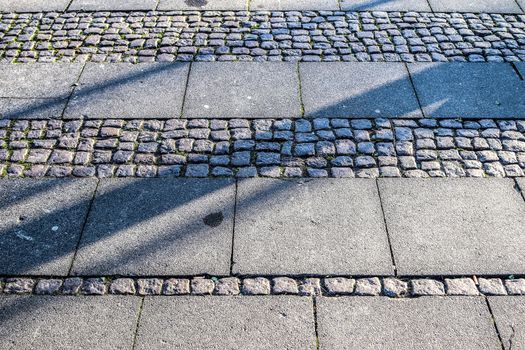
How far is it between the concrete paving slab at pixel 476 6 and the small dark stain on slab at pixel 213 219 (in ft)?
14.4

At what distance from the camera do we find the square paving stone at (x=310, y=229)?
365cm

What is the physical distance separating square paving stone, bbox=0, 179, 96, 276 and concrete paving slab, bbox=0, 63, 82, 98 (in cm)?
130

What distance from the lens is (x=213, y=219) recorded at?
3963mm

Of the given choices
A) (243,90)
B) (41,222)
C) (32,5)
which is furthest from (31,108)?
(32,5)

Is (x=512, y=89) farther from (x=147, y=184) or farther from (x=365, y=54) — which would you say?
(x=147, y=184)

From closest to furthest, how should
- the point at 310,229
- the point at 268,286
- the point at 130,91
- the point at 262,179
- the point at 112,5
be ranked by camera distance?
the point at 268,286 → the point at 310,229 → the point at 262,179 → the point at 130,91 → the point at 112,5

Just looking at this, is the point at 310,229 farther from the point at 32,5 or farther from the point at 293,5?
the point at 32,5

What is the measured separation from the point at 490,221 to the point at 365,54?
2.54m

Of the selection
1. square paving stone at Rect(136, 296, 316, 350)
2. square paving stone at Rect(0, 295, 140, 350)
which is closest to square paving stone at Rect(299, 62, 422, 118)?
square paving stone at Rect(136, 296, 316, 350)

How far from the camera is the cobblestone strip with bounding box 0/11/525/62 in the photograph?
5711 mm

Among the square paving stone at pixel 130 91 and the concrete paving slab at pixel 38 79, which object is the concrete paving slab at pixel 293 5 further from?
the concrete paving slab at pixel 38 79

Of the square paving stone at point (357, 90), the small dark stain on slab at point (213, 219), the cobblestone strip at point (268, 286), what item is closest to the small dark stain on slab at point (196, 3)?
the square paving stone at point (357, 90)

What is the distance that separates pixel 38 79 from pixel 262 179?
2815mm

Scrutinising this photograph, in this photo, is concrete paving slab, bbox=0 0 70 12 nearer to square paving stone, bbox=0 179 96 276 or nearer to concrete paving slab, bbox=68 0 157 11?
concrete paving slab, bbox=68 0 157 11
